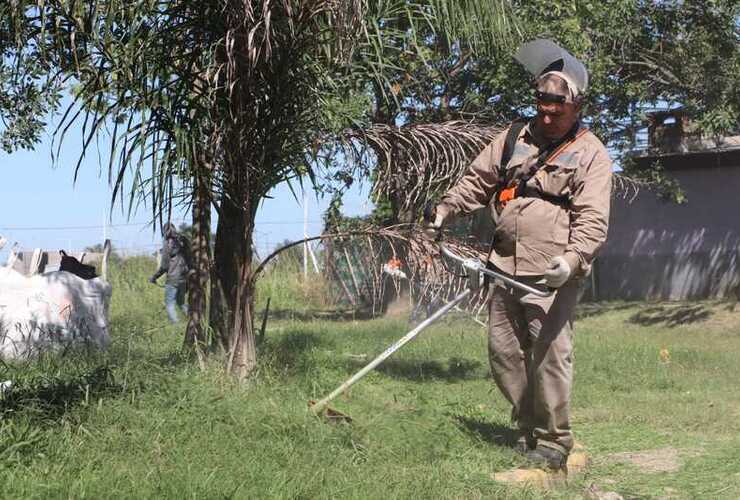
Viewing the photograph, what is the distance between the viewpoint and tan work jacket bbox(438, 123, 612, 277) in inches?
A: 202

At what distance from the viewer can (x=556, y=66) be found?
5426 millimetres

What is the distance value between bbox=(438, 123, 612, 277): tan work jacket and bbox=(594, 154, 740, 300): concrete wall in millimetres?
16483

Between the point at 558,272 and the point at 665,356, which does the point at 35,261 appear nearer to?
the point at 665,356

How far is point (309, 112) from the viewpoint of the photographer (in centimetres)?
641

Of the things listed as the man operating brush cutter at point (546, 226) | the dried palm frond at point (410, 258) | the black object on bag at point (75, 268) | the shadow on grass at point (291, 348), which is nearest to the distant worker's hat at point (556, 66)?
the man operating brush cutter at point (546, 226)

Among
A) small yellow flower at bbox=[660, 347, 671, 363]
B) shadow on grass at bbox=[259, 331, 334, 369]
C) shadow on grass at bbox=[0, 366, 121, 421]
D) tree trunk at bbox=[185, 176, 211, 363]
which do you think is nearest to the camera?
shadow on grass at bbox=[0, 366, 121, 421]

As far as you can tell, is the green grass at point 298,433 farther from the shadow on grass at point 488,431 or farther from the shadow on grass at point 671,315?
the shadow on grass at point 671,315

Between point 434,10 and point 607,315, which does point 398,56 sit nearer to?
point 434,10

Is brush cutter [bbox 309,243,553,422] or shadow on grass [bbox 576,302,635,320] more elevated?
brush cutter [bbox 309,243,553,422]

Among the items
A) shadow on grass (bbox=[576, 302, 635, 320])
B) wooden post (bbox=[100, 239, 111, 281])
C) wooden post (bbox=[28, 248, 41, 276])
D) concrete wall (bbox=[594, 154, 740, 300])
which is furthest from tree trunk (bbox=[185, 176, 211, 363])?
concrete wall (bbox=[594, 154, 740, 300])

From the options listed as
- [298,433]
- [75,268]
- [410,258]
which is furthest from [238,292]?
[75,268]

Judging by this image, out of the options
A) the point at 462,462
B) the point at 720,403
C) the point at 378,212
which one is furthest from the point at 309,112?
the point at 378,212

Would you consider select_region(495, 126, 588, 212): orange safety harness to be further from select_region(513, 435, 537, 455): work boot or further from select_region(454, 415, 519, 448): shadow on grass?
select_region(454, 415, 519, 448): shadow on grass

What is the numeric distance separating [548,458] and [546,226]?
1129 millimetres
